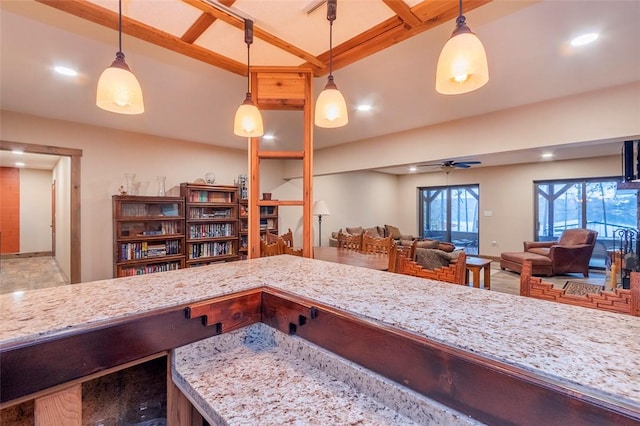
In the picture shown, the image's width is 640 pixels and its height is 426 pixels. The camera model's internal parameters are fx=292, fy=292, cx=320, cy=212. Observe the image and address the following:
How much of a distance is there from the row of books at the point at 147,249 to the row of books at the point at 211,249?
26cm

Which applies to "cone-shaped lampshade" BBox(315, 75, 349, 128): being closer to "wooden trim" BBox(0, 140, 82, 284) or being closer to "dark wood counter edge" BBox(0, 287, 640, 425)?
"dark wood counter edge" BBox(0, 287, 640, 425)

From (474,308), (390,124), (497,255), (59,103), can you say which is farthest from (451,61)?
(497,255)

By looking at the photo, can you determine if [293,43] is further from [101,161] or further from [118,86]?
[101,161]

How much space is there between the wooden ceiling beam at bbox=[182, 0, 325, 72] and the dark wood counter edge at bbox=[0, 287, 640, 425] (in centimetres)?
130

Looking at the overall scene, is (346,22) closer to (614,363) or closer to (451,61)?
(451,61)

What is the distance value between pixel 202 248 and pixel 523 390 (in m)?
4.65

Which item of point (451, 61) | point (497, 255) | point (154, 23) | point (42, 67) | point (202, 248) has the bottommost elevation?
point (497, 255)

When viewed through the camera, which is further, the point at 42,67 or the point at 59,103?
the point at 59,103

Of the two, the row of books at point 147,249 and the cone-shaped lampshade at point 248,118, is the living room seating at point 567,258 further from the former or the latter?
the row of books at point 147,249

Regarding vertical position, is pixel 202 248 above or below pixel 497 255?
above

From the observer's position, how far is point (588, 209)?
626 cm

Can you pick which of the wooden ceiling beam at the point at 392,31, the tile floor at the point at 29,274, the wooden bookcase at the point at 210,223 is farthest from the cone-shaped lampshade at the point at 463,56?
the tile floor at the point at 29,274

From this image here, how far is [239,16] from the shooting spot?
1465mm

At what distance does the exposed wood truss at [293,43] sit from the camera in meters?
1.32
